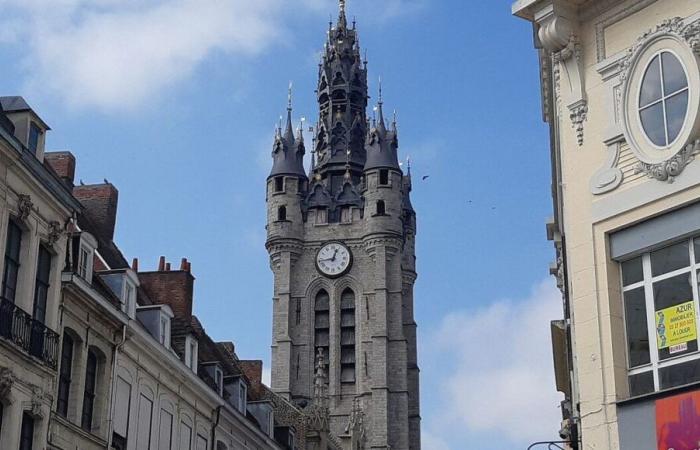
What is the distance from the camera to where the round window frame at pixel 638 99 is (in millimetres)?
13914

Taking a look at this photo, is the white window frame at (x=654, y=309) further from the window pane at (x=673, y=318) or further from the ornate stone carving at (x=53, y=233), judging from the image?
Answer: the ornate stone carving at (x=53, y=233)

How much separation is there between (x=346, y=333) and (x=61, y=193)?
66063 mm

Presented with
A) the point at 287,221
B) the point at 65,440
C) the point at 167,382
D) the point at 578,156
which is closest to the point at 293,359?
the point at 287,221

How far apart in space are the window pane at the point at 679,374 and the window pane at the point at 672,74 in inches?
127

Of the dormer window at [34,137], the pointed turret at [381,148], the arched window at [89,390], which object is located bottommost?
the arched window at [89,390]

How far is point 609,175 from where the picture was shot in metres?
14.9

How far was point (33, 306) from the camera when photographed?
21.4 metres

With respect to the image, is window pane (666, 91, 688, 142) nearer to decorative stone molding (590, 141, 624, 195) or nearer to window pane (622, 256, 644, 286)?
decorative stone molding (590, 141, 624, 195)

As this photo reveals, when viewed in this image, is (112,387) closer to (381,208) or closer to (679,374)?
(679,374)

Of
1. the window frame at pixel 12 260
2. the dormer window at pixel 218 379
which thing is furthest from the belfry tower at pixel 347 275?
the window frame at pixel 12 260

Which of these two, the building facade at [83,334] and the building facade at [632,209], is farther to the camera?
the building facade at [83,334]

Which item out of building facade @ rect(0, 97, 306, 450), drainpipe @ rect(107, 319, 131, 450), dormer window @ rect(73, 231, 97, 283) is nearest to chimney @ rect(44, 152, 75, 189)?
building facade @ rect(0, 97, 306, 450)

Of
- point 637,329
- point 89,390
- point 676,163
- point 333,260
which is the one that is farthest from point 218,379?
point 333,260

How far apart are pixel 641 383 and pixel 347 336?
243 ft
